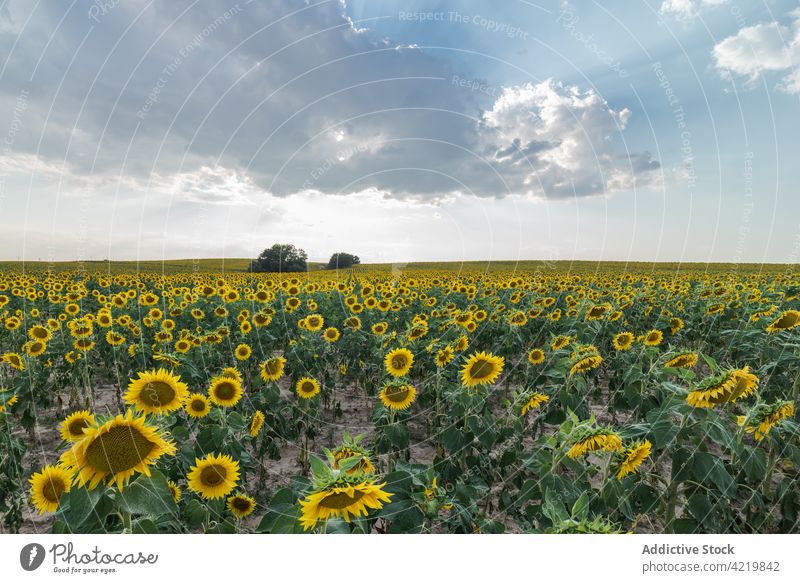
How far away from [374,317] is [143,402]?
8070 mm

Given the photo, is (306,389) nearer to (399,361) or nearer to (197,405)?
(399,361)

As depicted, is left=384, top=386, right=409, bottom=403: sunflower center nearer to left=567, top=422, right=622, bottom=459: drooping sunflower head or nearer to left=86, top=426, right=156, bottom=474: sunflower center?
left=567, top=422, right=622, bottom=459: drooping sunflower head

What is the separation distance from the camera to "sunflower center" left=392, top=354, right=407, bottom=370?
680 centimetres

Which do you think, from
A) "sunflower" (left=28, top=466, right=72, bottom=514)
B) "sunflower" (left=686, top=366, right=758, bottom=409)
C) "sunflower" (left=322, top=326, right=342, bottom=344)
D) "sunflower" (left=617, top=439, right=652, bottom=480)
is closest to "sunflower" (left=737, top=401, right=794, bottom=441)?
"sunflower" (left=686, top=366, right=758, bottom=409)

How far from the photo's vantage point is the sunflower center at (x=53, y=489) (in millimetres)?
3453

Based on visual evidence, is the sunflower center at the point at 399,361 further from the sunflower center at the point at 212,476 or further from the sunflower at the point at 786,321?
the sunflower at the point at 786,321

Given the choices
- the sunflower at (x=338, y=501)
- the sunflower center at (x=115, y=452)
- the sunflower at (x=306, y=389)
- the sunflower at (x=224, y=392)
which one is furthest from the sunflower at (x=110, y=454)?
the sunflower at (x=306, y=389)

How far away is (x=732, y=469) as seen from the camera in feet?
13.5

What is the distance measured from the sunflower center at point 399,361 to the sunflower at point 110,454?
461cm
